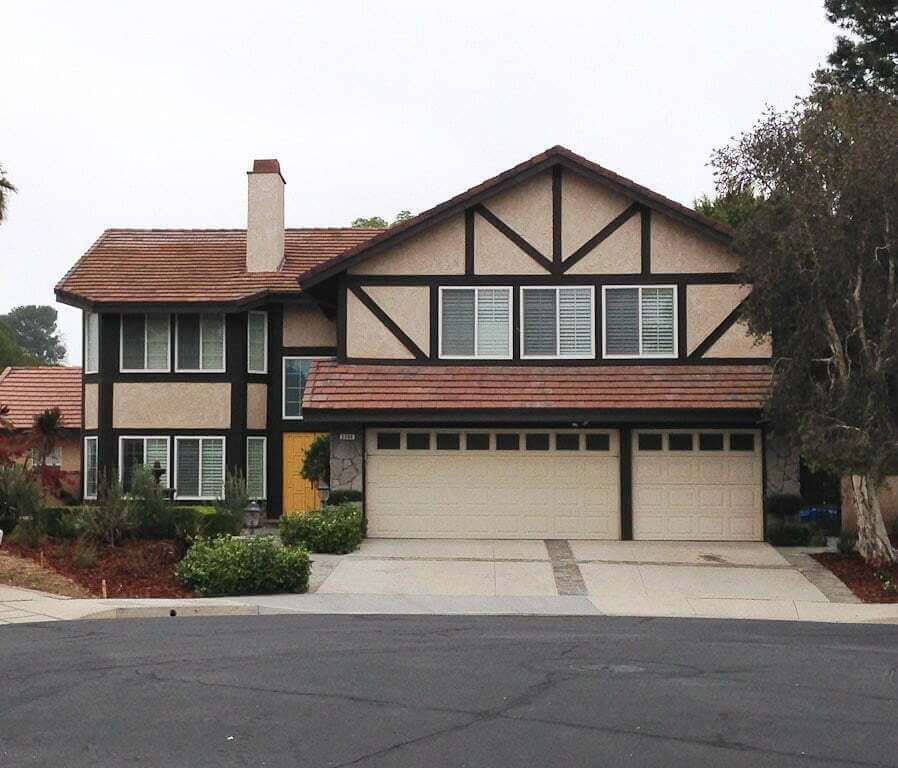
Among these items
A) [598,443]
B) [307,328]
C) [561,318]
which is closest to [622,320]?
[561,318]

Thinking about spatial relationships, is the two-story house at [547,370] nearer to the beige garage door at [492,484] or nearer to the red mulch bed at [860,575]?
the beige garage door at [492,484]

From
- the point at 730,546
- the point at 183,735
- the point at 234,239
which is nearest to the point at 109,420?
the point at 234,239

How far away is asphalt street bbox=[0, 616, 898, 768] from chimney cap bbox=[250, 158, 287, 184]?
17414 millimetres

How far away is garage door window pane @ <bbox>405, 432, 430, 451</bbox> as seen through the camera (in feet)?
81.4

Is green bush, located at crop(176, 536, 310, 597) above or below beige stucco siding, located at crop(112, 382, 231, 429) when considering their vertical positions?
below

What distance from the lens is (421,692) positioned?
10.3m

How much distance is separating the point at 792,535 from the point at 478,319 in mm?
7286

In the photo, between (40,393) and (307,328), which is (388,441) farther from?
(40,393)

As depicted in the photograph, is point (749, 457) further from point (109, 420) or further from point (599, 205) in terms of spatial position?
point (109, 420)

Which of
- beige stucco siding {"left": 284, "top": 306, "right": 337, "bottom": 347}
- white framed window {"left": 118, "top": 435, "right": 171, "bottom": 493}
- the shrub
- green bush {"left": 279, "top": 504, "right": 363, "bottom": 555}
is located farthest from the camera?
beige stucco siding {"left": 284, "top": 306, "right": 337, "bottom": 347}

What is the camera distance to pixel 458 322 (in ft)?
83.0

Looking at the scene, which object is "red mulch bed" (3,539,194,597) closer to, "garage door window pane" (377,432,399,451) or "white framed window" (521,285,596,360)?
"garage door window pane" (377,432,399,451)

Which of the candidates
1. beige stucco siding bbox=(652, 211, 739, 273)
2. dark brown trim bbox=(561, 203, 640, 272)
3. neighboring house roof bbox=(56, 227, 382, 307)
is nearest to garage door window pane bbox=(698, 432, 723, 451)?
beige stucco siding bbox=(652, 211, 739, 273)

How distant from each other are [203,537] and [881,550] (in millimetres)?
11134
